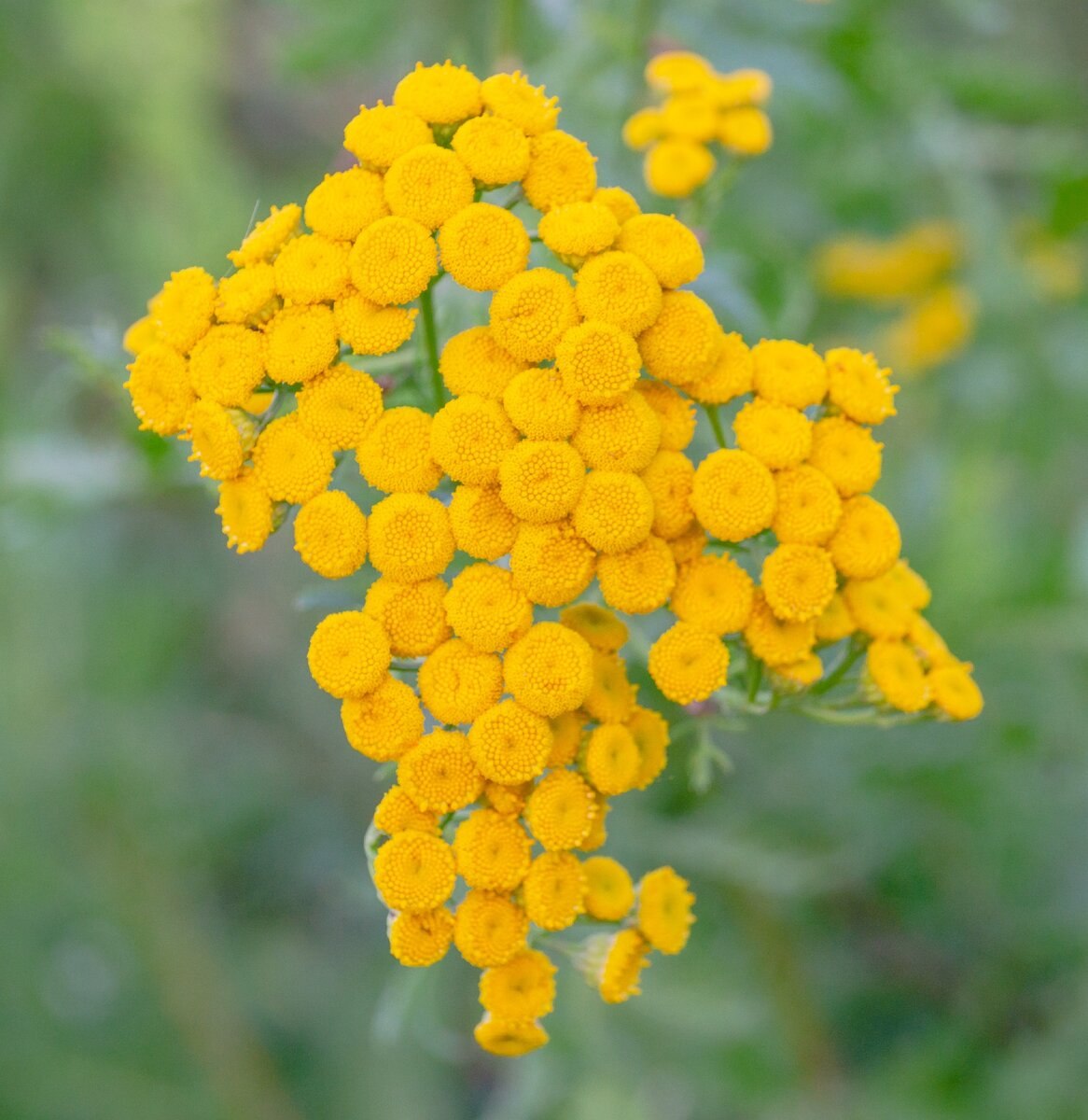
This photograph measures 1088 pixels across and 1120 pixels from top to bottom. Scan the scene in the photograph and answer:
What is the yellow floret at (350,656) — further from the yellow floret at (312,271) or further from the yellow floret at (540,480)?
the yellow floret at (312,271)

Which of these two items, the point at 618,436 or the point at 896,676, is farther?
the point at 896,676

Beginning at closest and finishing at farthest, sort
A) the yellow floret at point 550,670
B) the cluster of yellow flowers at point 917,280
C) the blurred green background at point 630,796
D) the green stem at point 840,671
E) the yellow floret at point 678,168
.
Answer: the yellow floret at point 550,670 < the green stem at point 840,671 < the yellow floret at point 678,168 < the blurred green background at point 630,796 < the cluster of yellow flowers at point 917,280

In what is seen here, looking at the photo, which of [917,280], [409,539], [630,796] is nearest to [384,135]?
[409,539]

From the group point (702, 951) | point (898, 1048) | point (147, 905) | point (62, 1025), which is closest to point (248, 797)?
point (147, 905)

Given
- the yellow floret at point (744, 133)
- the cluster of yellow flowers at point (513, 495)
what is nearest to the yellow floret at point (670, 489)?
the cluster of yellow flowers at point (513, 495)

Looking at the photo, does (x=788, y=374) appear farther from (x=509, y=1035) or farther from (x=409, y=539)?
(x=509, y=1035)

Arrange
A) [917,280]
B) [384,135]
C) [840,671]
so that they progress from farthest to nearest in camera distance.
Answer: [917,280]
[840,671]
[384,135]
